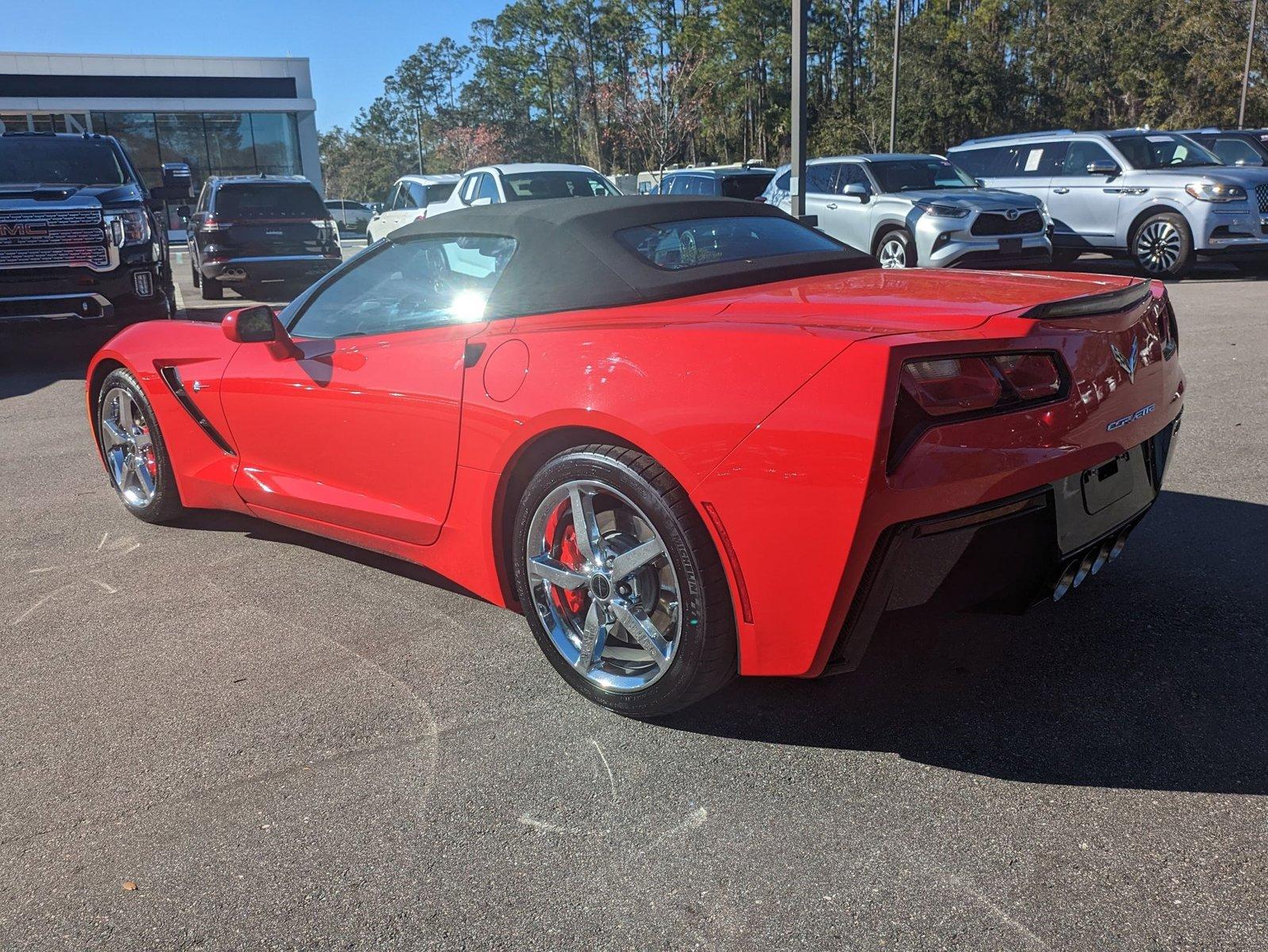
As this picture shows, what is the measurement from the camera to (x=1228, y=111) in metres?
32.7

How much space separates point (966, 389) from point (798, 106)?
1146cm

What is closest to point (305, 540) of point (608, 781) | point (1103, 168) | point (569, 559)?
point (569, 559)

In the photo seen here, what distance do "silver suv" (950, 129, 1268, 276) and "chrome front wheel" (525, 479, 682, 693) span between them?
12.6m

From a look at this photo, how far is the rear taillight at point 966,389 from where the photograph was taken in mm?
2352

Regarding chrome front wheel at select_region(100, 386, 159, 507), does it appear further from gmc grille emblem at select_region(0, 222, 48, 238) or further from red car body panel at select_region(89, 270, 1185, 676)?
gmc grille emblem at select_region(0, 222, 48, 238)

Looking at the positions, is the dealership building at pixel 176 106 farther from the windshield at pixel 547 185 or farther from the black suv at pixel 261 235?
the windshield at pixel 547 185

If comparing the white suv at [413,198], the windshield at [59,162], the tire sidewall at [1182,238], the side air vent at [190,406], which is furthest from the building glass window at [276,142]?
the side air vent at [190,406]

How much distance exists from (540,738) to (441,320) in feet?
4.44

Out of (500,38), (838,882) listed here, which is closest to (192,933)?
(838,882)

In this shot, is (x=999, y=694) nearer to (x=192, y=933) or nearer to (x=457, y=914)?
(x=457, y=914)

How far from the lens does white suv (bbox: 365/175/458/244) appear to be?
1744 centimetres

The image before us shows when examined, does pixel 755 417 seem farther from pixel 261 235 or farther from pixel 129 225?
pixel 261 235

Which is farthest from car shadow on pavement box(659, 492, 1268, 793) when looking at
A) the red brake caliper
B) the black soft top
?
the black soft top

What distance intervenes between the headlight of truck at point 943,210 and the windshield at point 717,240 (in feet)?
32.1
